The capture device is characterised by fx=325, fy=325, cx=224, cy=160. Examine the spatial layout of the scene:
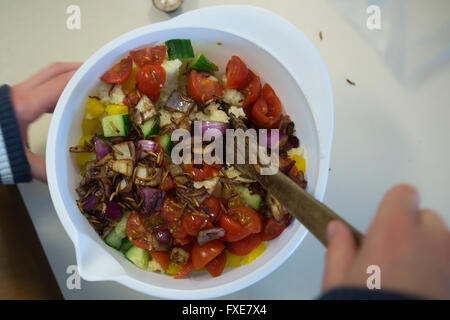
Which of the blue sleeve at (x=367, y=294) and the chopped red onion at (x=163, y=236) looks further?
the chopped red onion at (x=163, y=236)

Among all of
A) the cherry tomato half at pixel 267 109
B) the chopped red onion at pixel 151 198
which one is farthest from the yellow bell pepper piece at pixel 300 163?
the chopped red onion at pixel 151 198

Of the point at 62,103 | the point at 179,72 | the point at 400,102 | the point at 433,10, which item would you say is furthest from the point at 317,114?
the point at 433,10

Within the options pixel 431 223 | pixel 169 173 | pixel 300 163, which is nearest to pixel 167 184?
pixel 169 173

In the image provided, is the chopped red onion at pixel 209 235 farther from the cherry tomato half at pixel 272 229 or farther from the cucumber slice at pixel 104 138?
the cucumber slice at pixel 104 138

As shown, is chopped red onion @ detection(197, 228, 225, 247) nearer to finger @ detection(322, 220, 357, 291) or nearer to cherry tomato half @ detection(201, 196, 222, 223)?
cherry tomato half @ detection(201, 196, 222, 223)
